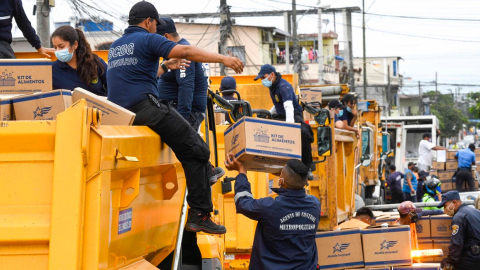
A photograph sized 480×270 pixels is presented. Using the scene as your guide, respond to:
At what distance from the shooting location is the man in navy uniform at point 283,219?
4758mm

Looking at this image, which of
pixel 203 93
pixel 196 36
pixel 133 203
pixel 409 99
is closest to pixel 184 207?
pixel 133 203

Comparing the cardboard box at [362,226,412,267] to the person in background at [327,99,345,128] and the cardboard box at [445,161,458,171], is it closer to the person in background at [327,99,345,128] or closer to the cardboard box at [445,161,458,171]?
the person in background at [327,99,345,128]

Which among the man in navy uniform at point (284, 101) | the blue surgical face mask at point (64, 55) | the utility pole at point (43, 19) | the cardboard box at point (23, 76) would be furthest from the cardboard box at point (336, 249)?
the utility pole at point (43, 19)

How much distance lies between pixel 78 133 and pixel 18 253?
57 cm

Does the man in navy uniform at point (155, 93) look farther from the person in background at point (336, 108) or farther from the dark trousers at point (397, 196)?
the dark trousers at point (397, 196)

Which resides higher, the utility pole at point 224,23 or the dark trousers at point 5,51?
the utility pole at point 224,23

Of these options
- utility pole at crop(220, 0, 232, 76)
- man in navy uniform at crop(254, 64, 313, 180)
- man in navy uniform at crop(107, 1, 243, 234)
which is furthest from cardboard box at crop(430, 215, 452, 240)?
utility pole at crop(220, 0, 232, 76)

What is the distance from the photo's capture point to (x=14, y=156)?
8.79 ft

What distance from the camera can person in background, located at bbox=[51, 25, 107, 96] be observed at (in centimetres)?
479

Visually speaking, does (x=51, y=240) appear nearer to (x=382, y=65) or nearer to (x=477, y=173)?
(x=477, y=173)

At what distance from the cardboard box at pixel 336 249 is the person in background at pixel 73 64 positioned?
2.68 metres

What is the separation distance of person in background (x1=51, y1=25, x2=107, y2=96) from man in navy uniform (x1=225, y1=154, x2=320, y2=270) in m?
1.26

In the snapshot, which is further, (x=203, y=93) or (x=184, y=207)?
(x=203, y=93)

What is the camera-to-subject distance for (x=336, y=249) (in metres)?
6.07
